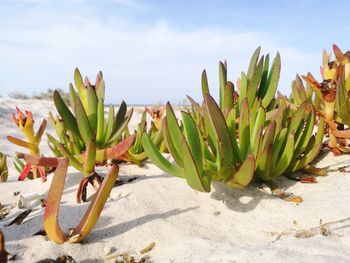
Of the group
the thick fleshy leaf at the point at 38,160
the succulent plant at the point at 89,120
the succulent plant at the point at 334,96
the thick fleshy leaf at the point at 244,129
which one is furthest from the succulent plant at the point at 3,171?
Result: the succulent plant at the point at 334,96

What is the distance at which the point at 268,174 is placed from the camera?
6.44ft

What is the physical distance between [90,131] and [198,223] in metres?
0.86

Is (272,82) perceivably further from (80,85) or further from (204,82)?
(80,85)

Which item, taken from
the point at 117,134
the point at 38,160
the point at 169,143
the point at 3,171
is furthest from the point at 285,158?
the point at 3,171

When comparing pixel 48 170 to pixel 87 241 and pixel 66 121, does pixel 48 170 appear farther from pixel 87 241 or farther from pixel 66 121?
pixel 87 241

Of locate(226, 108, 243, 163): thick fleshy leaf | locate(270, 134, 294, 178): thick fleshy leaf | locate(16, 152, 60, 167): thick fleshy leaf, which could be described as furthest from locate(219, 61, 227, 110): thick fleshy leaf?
locate(16, 152, 60, 167): thick fleshy leaf

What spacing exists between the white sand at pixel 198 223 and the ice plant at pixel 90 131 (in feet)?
0.64

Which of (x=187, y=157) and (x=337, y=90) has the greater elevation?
(x=337, y=90)

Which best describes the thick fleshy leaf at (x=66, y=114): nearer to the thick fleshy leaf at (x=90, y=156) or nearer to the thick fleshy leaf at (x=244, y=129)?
the thick fleshy leaf at (x=90, y=156)

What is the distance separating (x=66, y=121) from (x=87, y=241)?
0.88 metres

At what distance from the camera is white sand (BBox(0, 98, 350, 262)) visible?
1.36m

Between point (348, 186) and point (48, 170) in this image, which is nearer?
point (348, 186)

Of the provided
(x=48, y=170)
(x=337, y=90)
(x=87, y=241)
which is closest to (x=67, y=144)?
(x=48, y=170)

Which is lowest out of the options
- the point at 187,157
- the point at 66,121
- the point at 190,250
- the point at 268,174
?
the point at 190,250
